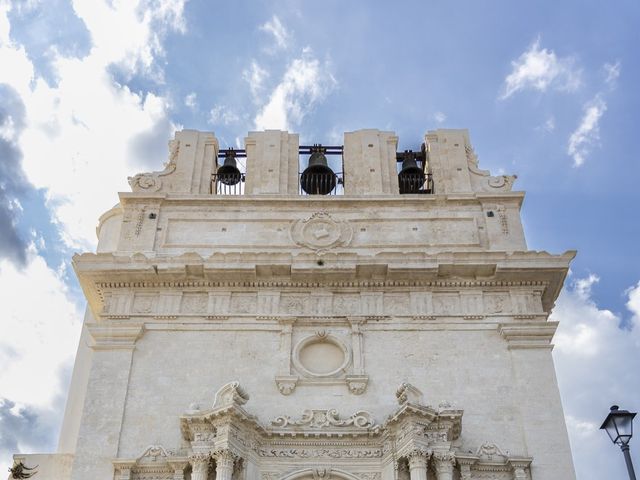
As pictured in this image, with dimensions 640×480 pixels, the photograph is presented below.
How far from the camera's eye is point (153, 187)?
23.9m

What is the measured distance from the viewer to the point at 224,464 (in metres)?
17.5

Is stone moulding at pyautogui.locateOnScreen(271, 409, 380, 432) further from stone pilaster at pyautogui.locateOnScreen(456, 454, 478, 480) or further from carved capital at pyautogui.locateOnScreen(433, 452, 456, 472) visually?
stone pilaster at pyautogui.locateOnScreen(456, 454, 478, 480)

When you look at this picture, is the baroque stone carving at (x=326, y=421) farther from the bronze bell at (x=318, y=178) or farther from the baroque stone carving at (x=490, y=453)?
the bronze bell at (x=318, y=178)

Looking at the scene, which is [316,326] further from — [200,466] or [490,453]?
[490,453]

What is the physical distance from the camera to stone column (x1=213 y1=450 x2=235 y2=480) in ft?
57.0

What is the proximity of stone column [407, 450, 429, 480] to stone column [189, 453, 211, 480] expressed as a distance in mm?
A: 4428

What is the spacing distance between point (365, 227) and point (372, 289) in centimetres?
228

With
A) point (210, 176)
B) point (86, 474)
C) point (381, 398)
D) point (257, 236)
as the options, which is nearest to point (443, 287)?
point (381, 398)

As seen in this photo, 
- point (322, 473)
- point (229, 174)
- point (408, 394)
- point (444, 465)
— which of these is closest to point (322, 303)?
point (408, 394)

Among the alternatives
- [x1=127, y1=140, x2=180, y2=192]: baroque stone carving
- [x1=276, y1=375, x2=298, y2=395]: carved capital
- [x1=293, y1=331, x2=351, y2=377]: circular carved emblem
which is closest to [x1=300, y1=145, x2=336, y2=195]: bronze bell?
[x1=127, y1=140, x2=180, y2=192]: baroque stone carving

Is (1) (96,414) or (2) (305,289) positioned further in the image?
(2) (305,289)

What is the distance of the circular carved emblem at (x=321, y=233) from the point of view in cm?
2255

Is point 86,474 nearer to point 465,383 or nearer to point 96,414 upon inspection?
point 96,414

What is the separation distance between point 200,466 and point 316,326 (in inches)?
193
